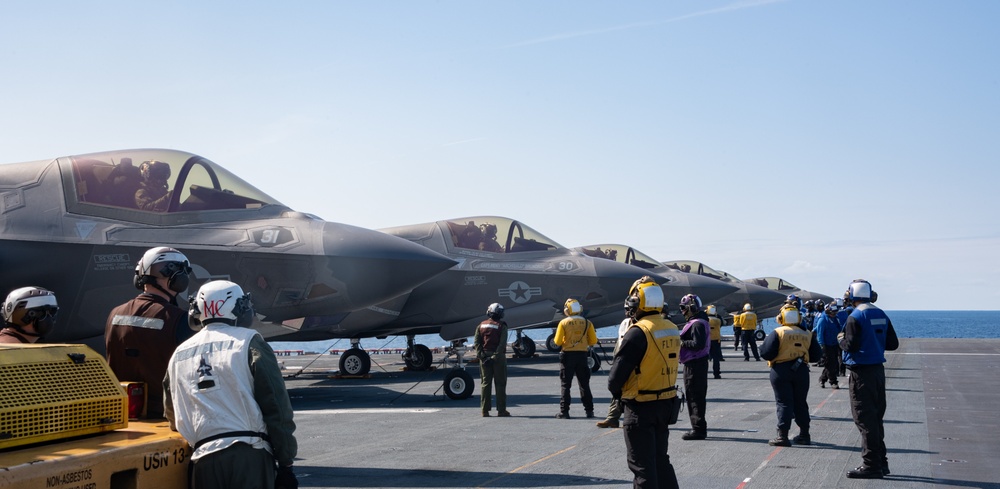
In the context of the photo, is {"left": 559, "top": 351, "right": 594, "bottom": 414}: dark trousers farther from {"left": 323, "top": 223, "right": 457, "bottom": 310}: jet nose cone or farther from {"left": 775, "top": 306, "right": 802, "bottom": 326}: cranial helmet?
{"left": 775, "top": 306, "right": 802, "bottom": 326}: cranial helmet

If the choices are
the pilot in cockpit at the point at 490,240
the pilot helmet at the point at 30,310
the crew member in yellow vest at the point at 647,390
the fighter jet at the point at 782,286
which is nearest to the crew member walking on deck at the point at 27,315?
the pilot helmet at the point at 30,310

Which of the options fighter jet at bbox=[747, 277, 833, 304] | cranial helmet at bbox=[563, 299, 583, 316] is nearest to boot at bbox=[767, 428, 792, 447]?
cranial helmet at bbox=[563, 299, 583, 316]

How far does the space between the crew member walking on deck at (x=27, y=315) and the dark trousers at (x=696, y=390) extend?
752cm

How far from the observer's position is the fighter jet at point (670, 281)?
32.7m

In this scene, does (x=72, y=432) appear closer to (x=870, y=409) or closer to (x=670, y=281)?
(x=870, y=409)

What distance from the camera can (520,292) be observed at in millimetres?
23188

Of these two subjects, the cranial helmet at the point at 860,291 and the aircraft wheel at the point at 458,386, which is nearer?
the cranial helmet at the point at 860,291

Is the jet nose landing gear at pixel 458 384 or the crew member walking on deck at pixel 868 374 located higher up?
the crew member walking on deck at pixel 868 374

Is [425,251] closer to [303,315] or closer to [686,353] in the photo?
[303,315]

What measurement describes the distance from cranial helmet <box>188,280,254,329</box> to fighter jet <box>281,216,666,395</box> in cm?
1673

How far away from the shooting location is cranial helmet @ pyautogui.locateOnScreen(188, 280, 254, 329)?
476cm

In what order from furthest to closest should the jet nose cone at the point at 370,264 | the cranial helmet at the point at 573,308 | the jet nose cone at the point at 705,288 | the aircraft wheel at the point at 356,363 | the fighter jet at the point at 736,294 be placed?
1. the fighter jet at the point at 736,294
2. the jet nose cone at the point at 705,288
3. the aircraft wheel at the point at 356,363
4. the cranial helmet at the point at 573,308
5. the jet nose cone at the point at 370,264

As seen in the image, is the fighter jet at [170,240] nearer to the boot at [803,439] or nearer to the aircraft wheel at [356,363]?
the boot at [803,439]

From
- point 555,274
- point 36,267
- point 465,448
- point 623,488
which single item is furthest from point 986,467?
point 555,274
